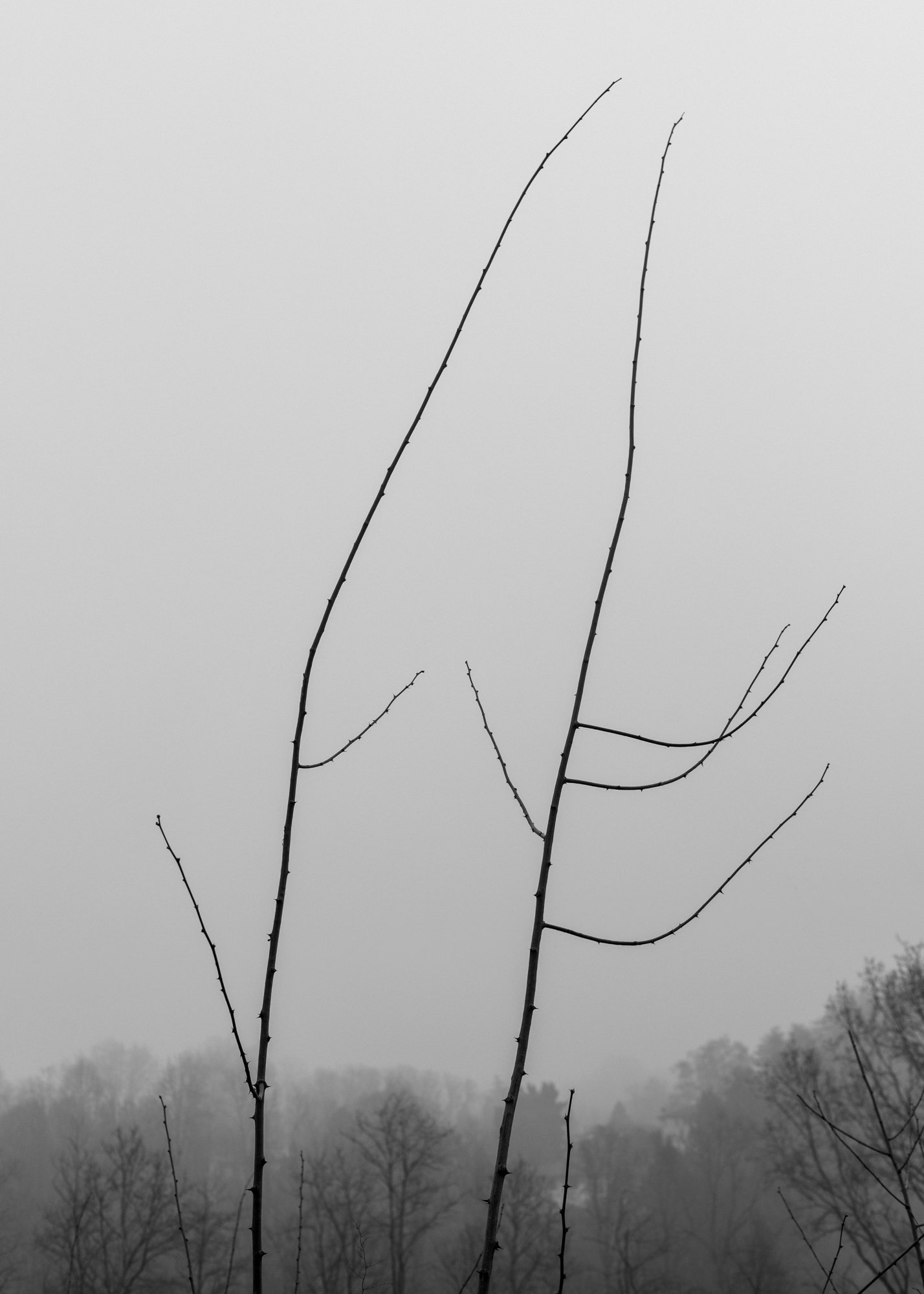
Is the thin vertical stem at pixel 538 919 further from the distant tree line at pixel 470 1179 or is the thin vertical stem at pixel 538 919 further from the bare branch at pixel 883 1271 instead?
the distant tree line at pixel 470 1179

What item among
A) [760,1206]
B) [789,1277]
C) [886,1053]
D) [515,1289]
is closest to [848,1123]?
[886,1053]

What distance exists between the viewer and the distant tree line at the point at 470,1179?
21312mm

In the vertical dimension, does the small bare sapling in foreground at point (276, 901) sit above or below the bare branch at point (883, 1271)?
above

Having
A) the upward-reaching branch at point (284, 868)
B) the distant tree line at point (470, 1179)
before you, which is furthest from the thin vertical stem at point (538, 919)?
the distant tree line at point (470, 1179)

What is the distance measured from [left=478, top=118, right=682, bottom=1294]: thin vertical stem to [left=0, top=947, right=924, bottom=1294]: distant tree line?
52.7ft

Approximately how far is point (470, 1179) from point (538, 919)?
33470 millimetres

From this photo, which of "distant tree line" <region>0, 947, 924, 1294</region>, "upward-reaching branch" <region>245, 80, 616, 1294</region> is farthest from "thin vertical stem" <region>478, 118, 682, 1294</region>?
"distant tree line" <region>0, 947, 924, 1294</region>

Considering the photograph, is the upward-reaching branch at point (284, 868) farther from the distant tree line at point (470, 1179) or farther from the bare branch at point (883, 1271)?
the distant tree line at point (470, 1179)

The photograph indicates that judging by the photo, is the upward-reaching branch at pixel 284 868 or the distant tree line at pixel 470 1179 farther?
the distant tree line at pixel 470 1179

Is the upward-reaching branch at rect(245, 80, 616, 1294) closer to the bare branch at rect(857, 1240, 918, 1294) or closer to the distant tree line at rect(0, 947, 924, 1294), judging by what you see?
the bare branch at rect(857, 1240, 918, 1294)

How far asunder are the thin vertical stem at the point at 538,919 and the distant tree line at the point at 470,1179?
1607cm

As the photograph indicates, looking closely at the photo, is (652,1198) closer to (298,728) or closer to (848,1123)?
(848,1123)

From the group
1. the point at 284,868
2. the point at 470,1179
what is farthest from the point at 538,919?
the point at 470,1179

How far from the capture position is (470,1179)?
101 feet
